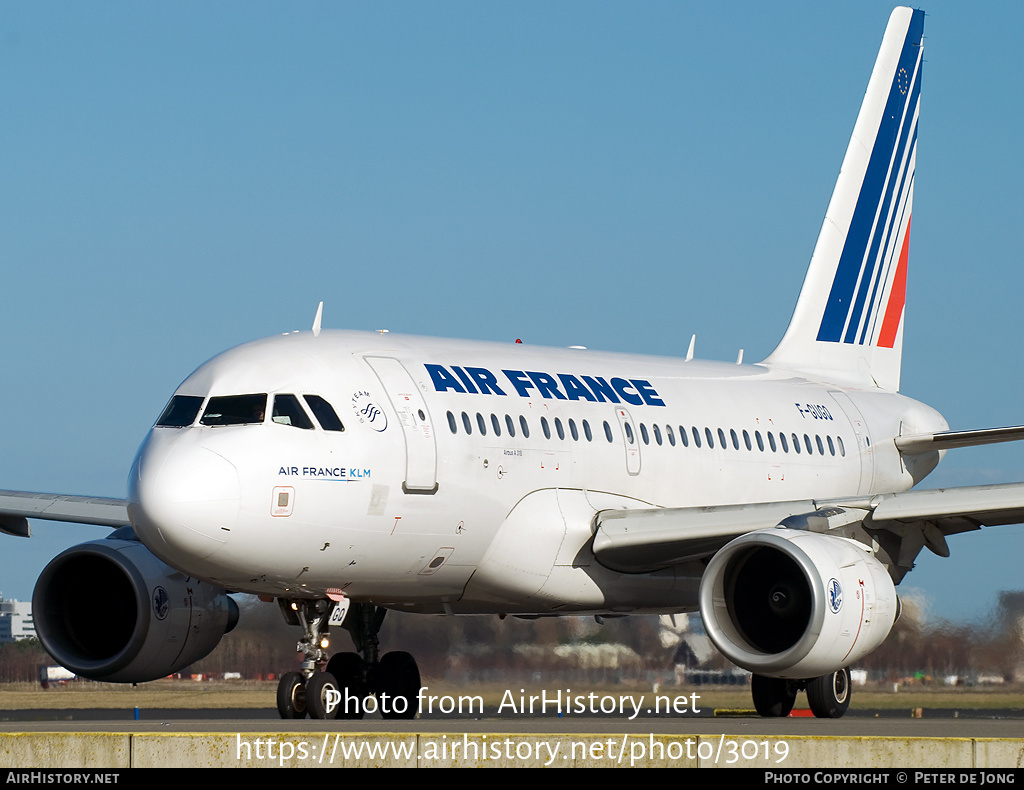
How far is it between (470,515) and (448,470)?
1.60 ft

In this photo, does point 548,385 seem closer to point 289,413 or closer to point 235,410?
point 289,413

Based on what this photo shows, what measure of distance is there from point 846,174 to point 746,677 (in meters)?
7.03

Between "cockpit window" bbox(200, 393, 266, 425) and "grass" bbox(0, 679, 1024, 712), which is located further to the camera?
"grass" bbox(0, 679, 1024, 712)

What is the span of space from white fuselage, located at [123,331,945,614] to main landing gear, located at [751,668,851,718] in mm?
1467

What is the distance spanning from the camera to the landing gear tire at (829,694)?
59.8ft

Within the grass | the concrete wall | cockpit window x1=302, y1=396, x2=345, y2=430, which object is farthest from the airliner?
the concrete wall

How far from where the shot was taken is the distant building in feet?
74.2

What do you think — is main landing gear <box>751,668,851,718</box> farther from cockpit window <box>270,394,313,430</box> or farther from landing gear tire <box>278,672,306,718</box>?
cockpit window <box>270,394,313,430</box>

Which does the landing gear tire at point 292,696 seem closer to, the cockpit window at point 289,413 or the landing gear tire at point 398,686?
the cockpit window at point 289,413

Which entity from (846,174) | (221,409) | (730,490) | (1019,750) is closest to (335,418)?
(221,409)

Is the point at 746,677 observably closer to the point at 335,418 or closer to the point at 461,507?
the point at 461,507

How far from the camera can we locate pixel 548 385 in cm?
1711

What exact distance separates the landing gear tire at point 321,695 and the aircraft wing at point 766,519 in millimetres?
3237

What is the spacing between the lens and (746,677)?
2212cm
